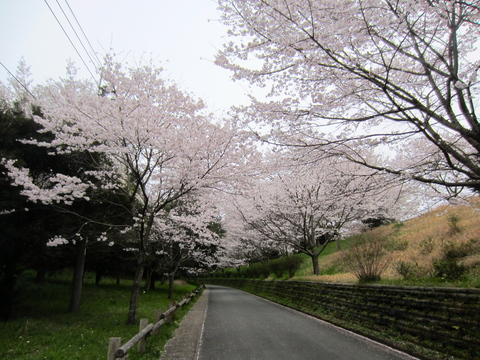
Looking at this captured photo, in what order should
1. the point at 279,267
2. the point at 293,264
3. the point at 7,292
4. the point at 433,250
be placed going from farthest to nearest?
the point at 279,267, the point at 293,264, the point at 433,250, the point at 7,292

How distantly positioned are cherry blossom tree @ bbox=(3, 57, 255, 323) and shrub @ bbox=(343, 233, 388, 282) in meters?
4.22

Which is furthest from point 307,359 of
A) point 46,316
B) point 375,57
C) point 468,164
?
point 46,316

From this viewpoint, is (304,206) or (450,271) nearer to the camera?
(450,271)

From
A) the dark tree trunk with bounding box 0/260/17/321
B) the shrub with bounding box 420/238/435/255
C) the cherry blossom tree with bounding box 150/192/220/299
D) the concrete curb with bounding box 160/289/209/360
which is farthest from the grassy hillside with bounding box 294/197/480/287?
the dark tree trunk with bounding box 0/260/17/321

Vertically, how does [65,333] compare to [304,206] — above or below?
below

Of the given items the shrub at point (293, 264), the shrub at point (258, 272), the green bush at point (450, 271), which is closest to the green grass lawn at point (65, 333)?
the green bush at point (450, 271)

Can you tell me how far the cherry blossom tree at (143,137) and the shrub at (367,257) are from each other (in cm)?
422

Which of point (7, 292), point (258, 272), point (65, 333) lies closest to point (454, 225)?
point (65, 333)

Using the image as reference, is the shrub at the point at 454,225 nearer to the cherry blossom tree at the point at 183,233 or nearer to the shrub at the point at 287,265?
the shrub at the point at 287,265

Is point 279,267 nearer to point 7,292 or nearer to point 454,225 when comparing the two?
point 454,225

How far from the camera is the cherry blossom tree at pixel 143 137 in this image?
7906 mm

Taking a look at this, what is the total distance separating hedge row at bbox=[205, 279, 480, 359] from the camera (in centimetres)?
452

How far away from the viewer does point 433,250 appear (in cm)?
943

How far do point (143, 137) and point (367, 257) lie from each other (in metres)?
7.28
